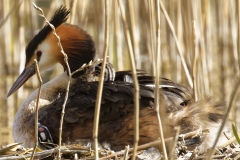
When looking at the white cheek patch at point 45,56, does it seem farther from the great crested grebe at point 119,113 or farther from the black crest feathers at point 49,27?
the great crested grebe at point 119,113

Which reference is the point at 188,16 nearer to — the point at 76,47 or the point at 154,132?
the point at 76,47

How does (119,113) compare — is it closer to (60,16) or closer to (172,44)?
(60,16)

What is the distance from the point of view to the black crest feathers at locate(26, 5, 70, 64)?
16.3 feet

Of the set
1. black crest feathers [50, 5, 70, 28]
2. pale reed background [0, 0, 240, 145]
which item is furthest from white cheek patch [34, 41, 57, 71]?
pale reed background [0, 0, 240, 145]

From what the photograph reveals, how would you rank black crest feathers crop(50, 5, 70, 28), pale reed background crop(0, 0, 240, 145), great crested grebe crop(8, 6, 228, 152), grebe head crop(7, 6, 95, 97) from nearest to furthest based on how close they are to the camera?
great crested grebe crop(8, 6, 228, 152) → black crest feathers crop(50, 5, 70, 28) → grebe head crop(7, 6, 95, 97) → pale reed background crop(0, 0, 240, 145)

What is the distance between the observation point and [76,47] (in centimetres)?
515

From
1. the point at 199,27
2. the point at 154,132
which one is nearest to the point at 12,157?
the point at 154,132

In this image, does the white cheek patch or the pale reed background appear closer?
the white cheek patch

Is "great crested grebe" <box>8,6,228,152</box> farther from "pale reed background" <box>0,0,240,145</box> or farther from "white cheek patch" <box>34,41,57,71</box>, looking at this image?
"pale reed background" <box>0,0,240,145</box>

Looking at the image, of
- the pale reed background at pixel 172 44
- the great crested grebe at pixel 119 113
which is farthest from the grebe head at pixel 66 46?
the pale reed background at pixel 172 44

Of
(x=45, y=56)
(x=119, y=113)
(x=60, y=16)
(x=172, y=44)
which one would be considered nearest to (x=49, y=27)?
(x=60, y=16)

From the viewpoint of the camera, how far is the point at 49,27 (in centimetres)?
503

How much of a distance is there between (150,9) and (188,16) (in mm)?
2610

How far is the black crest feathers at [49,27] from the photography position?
16.3 ft
